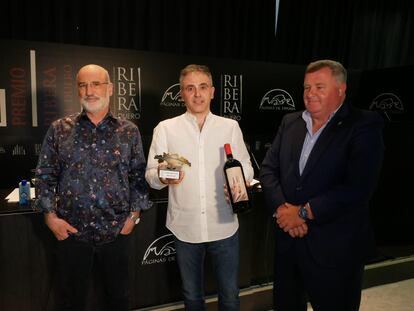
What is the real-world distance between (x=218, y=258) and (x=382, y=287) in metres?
1.87

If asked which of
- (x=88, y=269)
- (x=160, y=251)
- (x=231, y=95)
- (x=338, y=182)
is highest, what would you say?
(x=231, y=95)

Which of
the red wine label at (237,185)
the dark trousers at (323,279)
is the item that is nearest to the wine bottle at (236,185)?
the red wine label at (237,185)

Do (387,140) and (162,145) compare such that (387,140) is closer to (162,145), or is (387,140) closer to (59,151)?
(162,145)

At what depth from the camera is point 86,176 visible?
157cm

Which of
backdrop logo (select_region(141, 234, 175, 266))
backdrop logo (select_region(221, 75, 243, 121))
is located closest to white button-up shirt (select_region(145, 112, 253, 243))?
backdrop logo (select_region(141, 234, 175, 266))

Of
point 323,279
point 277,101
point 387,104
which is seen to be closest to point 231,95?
point 277,101

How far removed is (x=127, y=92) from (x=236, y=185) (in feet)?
8.98

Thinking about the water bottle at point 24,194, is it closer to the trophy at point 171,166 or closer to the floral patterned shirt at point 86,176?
the floral patterned shirt at point 86,176

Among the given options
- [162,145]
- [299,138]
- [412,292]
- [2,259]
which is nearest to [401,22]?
[412,292]

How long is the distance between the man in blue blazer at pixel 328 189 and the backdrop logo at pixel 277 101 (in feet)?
10.4

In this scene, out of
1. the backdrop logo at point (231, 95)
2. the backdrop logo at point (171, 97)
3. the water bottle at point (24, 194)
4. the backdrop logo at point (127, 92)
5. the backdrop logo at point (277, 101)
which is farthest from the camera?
the backdrop logo at point (277, 101)

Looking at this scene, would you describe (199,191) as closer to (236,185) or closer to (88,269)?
(236,185)

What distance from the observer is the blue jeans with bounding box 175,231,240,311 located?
5.54ft

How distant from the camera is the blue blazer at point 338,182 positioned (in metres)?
1.45
